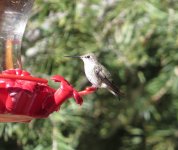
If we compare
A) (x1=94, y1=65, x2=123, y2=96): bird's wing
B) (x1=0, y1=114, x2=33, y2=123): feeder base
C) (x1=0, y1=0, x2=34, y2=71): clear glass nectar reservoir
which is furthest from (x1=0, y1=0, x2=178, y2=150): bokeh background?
(x1=0, y1=114, x2=33, y2=123): feeder base

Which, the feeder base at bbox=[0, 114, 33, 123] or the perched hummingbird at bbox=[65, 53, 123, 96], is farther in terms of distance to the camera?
the perched hummingbird at bbox=[65, 53, 123, 96]

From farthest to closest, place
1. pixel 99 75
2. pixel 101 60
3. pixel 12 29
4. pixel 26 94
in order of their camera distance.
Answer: pixel 101 60 → pixel 99 75 → pixel 12 29 → pixel 26 94

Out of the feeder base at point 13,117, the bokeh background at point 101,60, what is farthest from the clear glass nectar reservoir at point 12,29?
the bokeh background at point 101,60

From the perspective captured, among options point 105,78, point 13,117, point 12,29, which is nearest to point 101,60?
point 105,78

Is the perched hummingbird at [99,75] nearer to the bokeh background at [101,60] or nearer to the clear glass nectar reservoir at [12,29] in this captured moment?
the clear glass nectar reservoir at [12,29]

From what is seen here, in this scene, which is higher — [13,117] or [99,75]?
[99,75]

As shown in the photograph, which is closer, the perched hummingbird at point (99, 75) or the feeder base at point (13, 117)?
the feeder base at point (13, 117)

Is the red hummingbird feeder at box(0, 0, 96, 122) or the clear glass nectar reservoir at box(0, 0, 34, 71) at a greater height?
the clear glass nectar reservoir at box(0, 0, 34, 71)

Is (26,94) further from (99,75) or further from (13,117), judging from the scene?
(99,75)

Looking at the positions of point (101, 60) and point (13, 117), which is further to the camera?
point (101, 60)

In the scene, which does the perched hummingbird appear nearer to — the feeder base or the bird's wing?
the bird's wing
